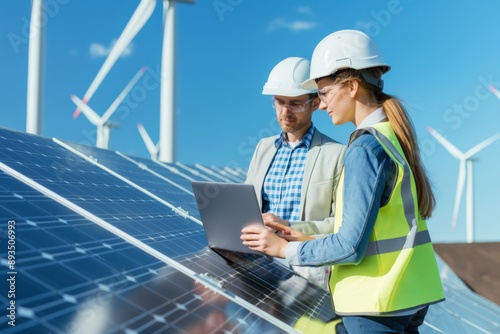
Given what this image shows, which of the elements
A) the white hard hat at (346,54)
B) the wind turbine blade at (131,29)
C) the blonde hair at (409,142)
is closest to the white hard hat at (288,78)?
the white hard hat at (346,54)

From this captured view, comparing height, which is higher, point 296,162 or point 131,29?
point 131,29

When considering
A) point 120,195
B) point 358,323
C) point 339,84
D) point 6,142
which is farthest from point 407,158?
point 6,142

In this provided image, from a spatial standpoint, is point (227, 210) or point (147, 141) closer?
point (227, 210)

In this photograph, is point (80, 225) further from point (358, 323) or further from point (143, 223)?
point (358, 323)

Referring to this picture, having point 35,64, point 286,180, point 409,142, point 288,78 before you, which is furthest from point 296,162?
point 35,64

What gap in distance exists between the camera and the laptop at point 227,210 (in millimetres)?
4043

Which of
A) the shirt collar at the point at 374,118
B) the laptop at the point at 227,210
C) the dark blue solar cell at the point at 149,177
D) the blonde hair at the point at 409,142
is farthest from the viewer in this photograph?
the dark blue solar cell at the point at 149,177

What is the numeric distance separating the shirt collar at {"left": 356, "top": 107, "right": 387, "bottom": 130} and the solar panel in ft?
4.82

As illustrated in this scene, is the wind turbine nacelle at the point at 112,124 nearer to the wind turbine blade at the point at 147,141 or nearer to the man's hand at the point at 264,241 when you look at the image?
the wind turbine blade at the point at 147,141

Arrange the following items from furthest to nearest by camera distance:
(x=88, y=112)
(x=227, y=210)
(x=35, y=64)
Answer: (x=88, y=112) → (x=35, y=64) → (x=227, y=210)

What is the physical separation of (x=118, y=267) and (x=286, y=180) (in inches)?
79.7

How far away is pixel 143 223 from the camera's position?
5.03 meters

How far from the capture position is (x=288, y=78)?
16.9ft

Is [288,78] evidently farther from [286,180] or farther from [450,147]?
[450,147]
